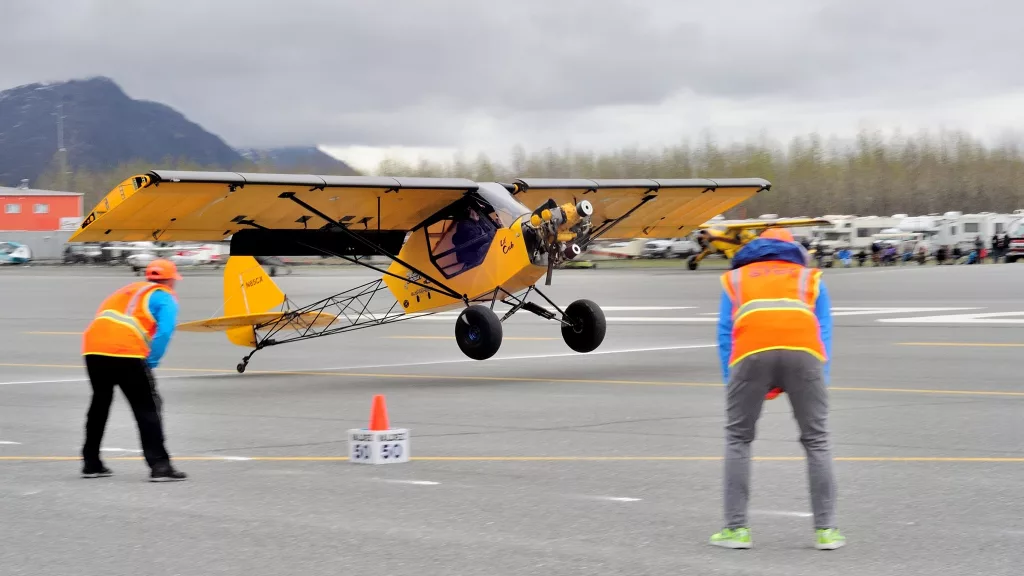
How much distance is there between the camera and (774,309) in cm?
629

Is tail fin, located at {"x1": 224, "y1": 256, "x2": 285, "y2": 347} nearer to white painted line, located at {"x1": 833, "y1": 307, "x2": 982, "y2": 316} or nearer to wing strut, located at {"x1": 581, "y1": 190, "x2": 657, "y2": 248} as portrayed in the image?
wing strut, located at {"x1": 581, "y1": 190, "x2": 657, "y2": 248}

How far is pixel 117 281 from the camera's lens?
2243 inches

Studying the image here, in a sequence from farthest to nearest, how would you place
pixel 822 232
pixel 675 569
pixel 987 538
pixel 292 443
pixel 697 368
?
pixel 822 232 < pixel 697 368 < pixel 292 443 < pixel 987 538 < pixel 675 569

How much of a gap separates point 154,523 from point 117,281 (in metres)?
52.3

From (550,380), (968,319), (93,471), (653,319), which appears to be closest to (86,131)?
(653,319)

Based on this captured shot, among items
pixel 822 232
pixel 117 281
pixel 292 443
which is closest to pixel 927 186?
pixel 822 232

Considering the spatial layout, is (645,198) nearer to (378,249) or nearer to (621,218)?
(621,218)

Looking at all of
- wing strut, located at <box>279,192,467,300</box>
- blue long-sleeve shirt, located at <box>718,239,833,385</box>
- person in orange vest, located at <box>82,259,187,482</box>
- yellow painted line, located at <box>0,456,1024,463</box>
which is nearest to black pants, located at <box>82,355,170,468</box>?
person in orange vest, located at <box>82,259,187,482</box>

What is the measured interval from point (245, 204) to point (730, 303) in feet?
38.4

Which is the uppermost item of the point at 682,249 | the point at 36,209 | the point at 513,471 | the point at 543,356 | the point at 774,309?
the point at 36,209

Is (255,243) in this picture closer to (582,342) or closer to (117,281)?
(582,342)

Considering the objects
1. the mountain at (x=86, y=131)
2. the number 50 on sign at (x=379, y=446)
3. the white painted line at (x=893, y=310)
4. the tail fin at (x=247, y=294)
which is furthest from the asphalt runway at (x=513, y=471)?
the mountain at (x=86, y=131)

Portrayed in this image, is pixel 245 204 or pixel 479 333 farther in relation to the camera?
pixel 245 204

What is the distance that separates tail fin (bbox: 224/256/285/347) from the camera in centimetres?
1883
